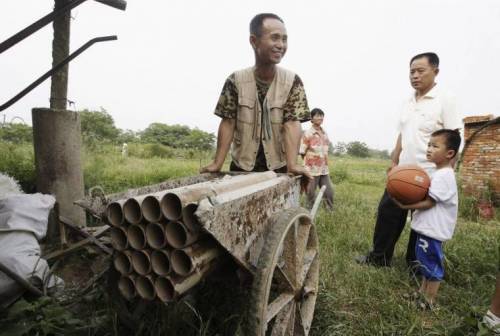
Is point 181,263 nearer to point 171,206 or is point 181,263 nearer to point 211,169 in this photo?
point 171,206

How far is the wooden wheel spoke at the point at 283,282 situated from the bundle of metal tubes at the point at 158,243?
0.65 metres

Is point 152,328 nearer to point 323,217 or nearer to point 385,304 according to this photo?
point 385,304

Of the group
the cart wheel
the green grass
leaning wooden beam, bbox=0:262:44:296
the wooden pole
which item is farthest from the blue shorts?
the wooden pole

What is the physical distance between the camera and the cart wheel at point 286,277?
142 centimetres

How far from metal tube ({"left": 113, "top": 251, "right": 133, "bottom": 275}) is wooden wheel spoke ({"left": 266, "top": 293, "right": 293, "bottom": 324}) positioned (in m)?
0.69

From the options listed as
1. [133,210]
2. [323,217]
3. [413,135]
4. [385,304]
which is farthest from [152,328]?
[323,217]

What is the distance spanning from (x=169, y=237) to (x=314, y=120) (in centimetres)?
526

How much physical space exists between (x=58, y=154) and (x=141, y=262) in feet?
8.40

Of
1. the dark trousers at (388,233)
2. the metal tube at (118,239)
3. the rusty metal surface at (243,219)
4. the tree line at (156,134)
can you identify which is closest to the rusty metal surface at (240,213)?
the rusty metal surface at (243,219)

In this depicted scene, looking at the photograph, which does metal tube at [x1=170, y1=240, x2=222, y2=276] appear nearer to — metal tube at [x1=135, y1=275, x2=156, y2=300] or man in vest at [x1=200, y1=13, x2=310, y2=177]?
metal tube at [x1=135, y1=275, x2=156, y2=300]

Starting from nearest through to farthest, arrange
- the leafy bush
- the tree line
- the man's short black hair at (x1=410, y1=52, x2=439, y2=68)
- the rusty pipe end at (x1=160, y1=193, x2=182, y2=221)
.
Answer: the rusty pipe end at (x1=160, y1=193, x2=182, y2=221) < the man's short black hair at (x1=410, y1=52, x2=439, y2=68) < the leafy bush < the tree line

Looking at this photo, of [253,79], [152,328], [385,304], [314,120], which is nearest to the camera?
[152,328]

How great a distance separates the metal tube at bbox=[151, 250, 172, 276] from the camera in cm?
125

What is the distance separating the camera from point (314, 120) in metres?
6.16
